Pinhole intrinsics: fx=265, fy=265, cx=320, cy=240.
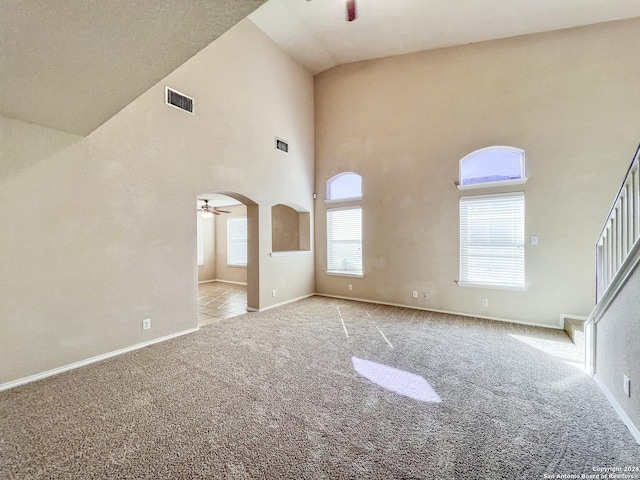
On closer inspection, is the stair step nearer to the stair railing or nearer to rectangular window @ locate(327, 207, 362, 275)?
the stair railing

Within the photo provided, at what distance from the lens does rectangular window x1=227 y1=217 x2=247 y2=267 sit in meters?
8.43

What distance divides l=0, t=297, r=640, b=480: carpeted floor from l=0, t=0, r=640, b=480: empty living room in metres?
0.02

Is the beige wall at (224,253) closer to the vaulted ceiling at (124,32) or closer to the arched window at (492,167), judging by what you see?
the vaulted ceiling at (124,32)

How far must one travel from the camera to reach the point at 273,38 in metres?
5.35

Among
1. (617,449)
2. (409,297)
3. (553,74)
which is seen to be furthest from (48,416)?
(553,74)

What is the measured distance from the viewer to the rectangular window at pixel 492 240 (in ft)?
14.0

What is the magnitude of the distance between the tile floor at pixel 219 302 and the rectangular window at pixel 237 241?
2.68 ft

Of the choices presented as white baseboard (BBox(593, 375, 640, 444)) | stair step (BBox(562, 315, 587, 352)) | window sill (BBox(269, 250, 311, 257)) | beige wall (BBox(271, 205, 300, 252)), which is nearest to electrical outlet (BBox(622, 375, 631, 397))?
white baseboard (BBox(593, 375, 640, 444))

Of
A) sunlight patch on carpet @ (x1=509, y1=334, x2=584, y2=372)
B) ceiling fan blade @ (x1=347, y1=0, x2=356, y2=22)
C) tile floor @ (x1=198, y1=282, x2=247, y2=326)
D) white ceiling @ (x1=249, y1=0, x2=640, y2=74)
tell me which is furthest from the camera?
tile floor @ (x1=198, y1=282, x2=247, y2=326)

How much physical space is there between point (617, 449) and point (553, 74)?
190 inches

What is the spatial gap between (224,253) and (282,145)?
15.7 feet

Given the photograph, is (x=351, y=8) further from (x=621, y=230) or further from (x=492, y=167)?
(x=621, y=230)

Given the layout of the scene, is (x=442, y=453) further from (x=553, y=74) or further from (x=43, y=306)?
(x=553, y=74)

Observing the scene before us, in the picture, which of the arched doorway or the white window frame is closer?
the white window frame
